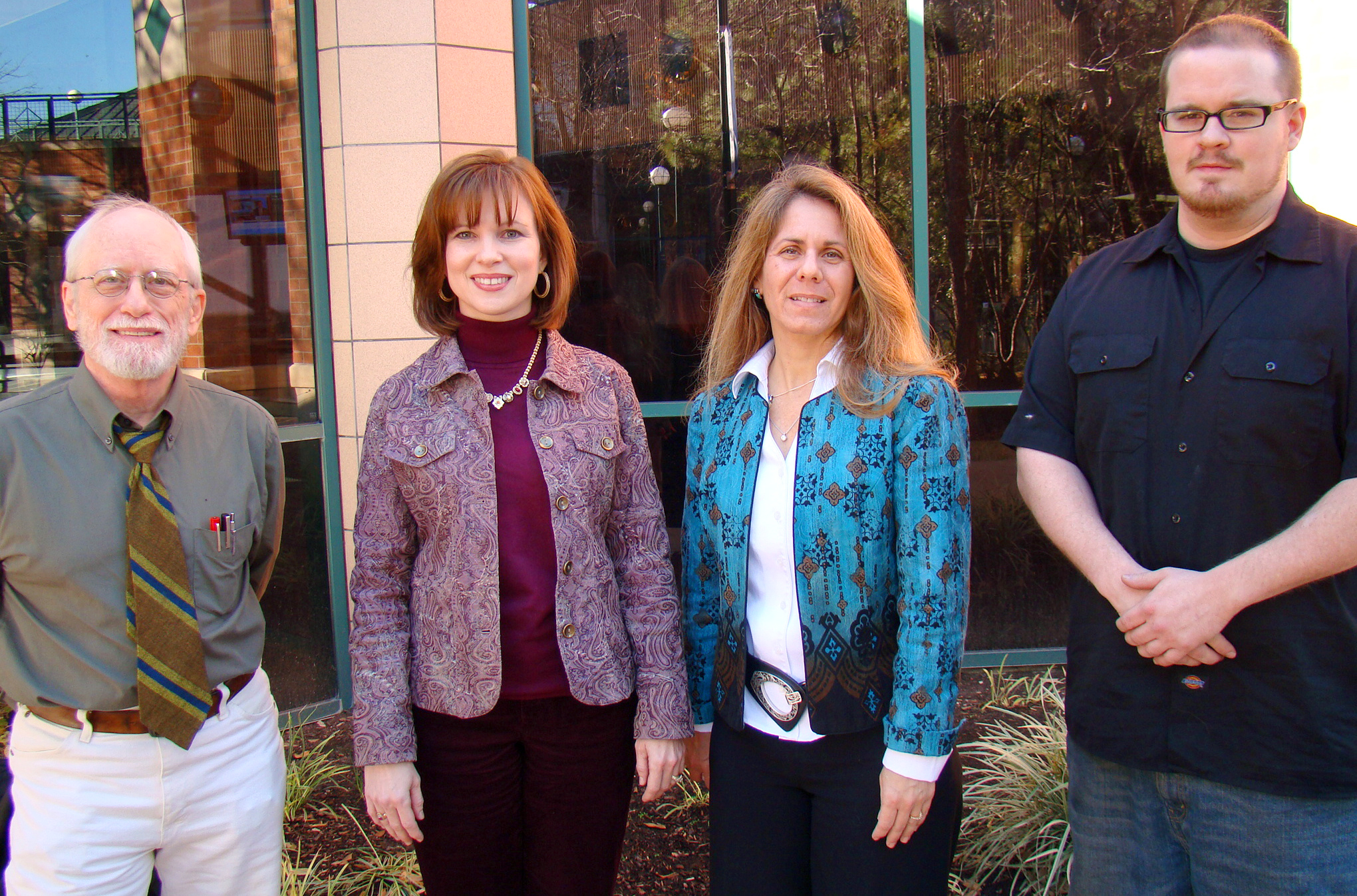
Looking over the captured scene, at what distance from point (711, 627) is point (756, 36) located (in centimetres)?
370

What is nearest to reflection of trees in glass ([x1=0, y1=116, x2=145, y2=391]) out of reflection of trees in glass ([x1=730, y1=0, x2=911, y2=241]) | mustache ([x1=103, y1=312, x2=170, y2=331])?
mustache ([x1=103, y1=312, x2=170, y2=331])

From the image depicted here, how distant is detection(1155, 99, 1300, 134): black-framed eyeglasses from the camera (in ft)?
6.18

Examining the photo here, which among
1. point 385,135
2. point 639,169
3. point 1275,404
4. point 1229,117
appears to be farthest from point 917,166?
point 1275,404

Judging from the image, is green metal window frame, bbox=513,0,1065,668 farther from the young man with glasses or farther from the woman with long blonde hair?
the young man with glasses

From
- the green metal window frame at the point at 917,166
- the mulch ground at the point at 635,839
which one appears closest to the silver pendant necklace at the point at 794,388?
the mulch ground at the point at 635,839

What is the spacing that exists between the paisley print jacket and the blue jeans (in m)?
0.92

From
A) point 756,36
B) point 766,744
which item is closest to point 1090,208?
point 756,36

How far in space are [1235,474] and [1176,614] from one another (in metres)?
0.30

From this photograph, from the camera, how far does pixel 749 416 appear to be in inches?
86.2

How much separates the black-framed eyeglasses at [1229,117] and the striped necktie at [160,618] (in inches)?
88.5

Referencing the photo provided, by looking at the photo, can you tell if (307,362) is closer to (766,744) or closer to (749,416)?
(749,416)

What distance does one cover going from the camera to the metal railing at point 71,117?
3.91m

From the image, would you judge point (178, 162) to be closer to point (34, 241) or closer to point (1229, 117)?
point (34, 241)

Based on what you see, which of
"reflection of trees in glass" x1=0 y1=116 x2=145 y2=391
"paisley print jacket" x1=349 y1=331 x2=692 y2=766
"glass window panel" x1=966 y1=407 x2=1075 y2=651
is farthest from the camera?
"glass window panel" x1=966 y1=407 x2=1075 y2=651
